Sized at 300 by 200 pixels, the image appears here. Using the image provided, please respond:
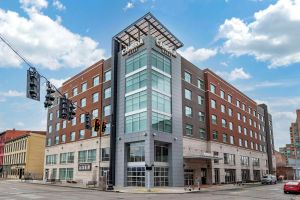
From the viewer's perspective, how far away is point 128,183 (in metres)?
44.0

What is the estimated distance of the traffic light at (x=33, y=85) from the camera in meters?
16.0

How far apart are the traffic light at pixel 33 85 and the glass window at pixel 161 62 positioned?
2980cm

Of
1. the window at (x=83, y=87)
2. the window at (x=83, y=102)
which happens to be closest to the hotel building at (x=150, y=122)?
the window at (x=83, y=87)

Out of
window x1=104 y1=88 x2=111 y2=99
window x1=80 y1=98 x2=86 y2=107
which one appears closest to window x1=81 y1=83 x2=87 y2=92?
window x1=80 y1=98 x2=86 y2=107

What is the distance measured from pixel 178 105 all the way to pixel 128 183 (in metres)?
14.6

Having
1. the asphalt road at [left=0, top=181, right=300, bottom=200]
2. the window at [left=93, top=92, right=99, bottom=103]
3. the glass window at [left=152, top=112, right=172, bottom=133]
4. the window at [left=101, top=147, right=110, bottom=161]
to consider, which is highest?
the window at [left=93, top=92, right=99, bottom=103]

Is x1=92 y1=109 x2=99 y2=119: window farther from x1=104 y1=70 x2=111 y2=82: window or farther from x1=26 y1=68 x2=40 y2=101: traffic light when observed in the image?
x1=26 y1=68 x2=40 y2=101: traffic light

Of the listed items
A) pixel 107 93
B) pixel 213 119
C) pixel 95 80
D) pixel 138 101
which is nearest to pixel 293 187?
pixel 138 101

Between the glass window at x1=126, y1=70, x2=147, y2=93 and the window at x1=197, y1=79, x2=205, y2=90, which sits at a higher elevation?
the window at x1=197, y1=79, x2=205, y2=90

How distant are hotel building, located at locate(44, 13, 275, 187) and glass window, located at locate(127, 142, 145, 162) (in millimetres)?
140

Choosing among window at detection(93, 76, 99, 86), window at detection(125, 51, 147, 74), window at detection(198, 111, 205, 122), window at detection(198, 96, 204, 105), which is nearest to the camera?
window at detection(125, 51, 147, 74)

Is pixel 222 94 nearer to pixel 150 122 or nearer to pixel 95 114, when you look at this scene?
pixel 150 122

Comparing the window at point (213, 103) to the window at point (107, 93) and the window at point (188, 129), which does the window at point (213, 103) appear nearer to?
the window at point (188, 129)

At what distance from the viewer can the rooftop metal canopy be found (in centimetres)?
4631
